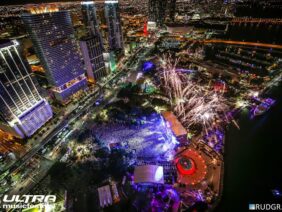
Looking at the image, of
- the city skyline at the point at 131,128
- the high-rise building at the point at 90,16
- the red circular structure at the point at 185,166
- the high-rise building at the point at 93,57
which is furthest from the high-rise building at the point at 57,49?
the red circular structure at the point at 185,166

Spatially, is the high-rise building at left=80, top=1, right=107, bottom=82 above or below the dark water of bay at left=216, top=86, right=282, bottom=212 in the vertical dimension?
above

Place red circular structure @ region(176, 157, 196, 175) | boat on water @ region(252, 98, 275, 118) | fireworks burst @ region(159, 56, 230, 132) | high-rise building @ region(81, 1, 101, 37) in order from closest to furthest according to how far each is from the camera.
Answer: red circular structure @ region(176, 157, 196, 175) < fireworks burst @ region(159, 56, 230, 132) < boat on water @ region(252, 98, 275, 118) < high-rise building @ region(81, 1, 101, 37)

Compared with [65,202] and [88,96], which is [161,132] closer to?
[65,202]

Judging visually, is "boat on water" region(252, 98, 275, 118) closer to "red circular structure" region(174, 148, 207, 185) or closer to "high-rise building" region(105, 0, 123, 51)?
"red circular structure" region(174, 148, 207, 185)

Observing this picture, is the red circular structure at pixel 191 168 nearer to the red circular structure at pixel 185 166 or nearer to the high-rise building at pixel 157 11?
the red circular structure at pixel 185 166

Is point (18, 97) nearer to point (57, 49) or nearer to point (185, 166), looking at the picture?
point (57, 49)

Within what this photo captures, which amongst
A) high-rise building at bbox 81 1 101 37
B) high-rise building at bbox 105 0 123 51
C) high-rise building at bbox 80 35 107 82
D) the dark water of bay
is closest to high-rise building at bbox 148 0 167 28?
high-rise building at bbox 105 0 123 51
